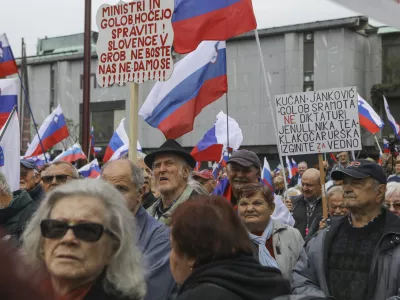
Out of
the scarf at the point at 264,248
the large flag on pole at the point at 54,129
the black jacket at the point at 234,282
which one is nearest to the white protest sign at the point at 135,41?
the scarf at the point at 264,248

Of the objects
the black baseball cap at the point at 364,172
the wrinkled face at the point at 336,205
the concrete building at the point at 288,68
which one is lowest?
the wrinkled face at the point at 336,205

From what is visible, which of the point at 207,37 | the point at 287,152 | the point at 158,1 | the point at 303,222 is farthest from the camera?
the point at 287,152

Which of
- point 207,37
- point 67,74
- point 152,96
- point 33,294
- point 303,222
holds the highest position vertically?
point 67,74

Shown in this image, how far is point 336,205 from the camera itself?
659cm

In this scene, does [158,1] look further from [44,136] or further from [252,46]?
[252,46]

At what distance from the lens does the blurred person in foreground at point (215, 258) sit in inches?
90.9

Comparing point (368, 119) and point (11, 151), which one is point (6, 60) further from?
point (368, 119)

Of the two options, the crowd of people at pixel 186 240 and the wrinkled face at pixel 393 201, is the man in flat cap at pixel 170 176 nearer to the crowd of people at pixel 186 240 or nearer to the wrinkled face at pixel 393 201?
the crowd of people at pixel 186 240

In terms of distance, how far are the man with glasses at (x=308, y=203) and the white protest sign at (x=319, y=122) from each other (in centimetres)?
35

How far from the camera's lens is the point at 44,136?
12.8 meters

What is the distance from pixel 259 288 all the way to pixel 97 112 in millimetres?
41774

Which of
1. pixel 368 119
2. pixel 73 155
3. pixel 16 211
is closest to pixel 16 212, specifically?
pixel 16 211

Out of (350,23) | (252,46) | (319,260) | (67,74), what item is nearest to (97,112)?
(67,74)

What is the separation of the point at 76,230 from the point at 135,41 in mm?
3378
